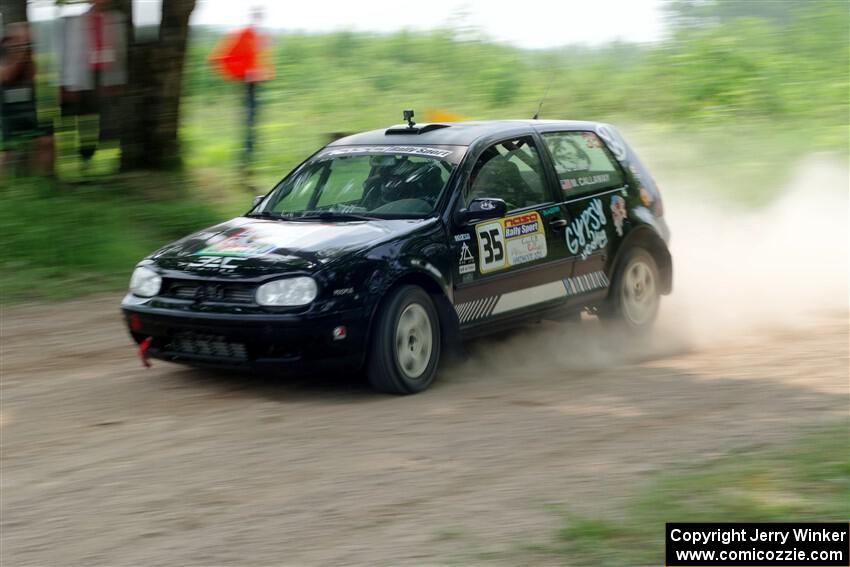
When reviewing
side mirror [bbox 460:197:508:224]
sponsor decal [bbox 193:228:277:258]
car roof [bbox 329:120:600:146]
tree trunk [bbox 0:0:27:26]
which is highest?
tree trunk [bbox 0:0:27:26]

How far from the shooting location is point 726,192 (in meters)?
17.4

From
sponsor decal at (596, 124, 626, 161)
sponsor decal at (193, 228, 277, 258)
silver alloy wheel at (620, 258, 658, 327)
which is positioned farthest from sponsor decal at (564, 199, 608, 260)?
sponsor decal at (193, 228, 277, 258)

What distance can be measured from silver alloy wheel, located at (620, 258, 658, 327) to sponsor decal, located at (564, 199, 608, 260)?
1.57 ft

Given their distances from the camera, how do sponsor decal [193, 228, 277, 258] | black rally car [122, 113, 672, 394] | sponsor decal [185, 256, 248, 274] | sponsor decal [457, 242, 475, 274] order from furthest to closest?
sponsor decal [457, 242, 475, 274] < sponsor decal [193, 228, 277, 258] < sponsor decal [185, 256, 248, 274] < black rally car [122, 113, 672, 394]

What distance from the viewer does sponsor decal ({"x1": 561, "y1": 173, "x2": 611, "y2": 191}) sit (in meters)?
8.88

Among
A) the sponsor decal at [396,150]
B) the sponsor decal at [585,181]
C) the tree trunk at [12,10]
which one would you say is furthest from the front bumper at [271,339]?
the tree trunk at [12,10]

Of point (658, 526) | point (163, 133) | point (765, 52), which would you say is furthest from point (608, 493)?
point (765, 52)

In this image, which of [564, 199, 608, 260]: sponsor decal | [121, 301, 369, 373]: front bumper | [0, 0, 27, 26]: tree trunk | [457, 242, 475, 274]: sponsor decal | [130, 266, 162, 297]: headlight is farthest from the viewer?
[0, 0, 27, 26]: tree trunk

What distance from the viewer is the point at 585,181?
909cm

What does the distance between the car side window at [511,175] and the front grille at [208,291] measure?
1716 mm

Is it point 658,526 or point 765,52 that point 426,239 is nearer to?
point 658,526

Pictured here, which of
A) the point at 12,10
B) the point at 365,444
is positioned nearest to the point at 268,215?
the point at 365,444

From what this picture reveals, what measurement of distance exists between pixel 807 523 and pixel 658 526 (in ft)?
1.99

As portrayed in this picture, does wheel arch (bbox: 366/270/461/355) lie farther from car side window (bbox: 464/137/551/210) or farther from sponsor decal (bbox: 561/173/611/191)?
sponsor decal (bbox: 561/173/611/191)
